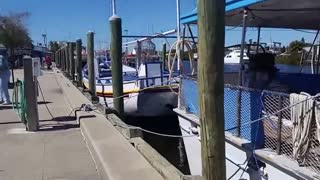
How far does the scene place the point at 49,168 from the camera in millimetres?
6906

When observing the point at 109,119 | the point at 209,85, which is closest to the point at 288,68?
the point at 109,119

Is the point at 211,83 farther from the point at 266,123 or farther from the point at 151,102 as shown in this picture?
the point at 151,102

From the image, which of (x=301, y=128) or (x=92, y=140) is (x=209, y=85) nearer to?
(x=301, y=128)

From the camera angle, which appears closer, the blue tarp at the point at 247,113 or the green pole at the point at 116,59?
the blue tarp at the point at 247,113

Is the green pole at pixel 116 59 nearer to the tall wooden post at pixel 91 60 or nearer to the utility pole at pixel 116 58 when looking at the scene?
the utility pole at pixel 116 58

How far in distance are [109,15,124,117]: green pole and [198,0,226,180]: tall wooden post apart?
6.97 metres

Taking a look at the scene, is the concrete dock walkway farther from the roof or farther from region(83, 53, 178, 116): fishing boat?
region(83, 53, 178, 116): fishing boat

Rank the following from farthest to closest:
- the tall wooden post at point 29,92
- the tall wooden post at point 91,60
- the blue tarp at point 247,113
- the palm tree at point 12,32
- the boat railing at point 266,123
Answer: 1. the palm tree at point 12,32
2. the tall wooden post at point 91,60
3. the tall wooden post at point 29,92
4. the blue tarp at point 247,113
5. the boat railing at point 266,123

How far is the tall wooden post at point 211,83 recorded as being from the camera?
163 inches

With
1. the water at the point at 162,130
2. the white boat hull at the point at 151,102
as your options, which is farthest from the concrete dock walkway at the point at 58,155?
the white boat hull at the point at 151,102

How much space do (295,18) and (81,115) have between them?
523 centimetres

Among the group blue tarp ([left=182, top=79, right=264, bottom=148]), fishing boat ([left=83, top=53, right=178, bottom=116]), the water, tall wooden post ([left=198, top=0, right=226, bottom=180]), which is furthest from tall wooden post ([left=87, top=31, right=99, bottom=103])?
tall wooden post ([left=198, top=0, right=226, bottom=180])

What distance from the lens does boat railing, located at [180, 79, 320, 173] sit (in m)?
5.05

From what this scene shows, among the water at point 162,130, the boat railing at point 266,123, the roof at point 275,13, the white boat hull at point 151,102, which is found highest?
the roof at point 275,13
